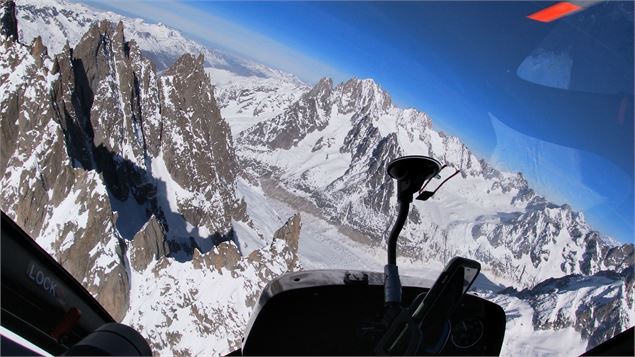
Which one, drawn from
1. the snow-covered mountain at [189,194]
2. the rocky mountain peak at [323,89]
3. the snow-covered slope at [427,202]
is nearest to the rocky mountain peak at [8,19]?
the snow-covered mountain at [189,194]

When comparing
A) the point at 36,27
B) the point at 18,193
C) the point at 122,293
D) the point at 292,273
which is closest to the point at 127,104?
the point at 36,27

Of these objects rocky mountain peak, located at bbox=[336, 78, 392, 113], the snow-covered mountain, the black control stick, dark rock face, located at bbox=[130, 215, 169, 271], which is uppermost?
rocky mountain peak, located at bbox=[336, 78, 392, 113]

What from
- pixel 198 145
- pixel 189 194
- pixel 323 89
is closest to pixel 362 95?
pixel 323 89

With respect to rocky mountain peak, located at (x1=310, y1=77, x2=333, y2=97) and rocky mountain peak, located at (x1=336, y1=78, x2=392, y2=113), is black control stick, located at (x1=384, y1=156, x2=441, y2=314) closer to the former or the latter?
rocky mountain peak, located at (x1=336, y1=78, x2=392, y2=113)

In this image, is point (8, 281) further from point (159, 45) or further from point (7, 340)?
point (159, 45)

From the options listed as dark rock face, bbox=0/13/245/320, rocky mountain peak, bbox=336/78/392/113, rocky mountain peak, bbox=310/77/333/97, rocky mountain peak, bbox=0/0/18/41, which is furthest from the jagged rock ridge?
rocky mountain peak, bbox=310/77/333/97

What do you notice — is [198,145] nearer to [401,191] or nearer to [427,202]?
→ [427,202]
